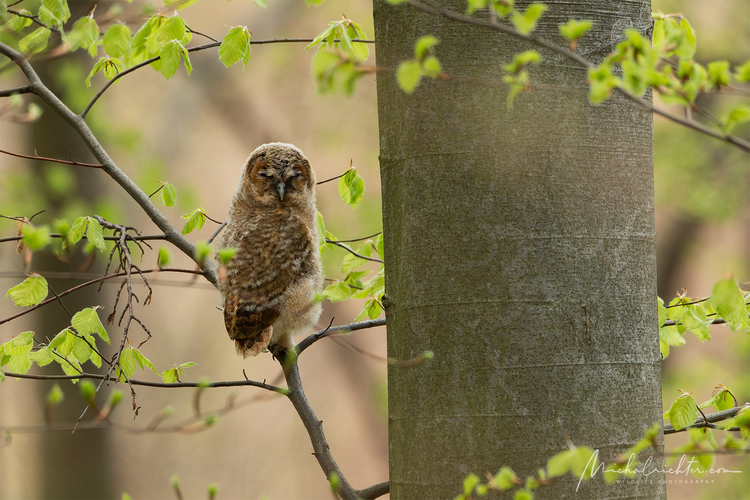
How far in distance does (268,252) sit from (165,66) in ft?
2.57

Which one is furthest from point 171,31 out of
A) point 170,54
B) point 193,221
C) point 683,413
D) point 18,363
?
point 683,413

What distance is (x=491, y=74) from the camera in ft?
5.73

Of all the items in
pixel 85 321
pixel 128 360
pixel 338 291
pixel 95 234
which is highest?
pixel 95 234

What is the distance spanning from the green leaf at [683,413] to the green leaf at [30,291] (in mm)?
1880

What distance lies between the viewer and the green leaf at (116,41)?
2309mm

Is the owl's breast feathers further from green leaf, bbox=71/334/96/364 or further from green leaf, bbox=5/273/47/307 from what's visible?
green leaf, bbox=5/273/47/307

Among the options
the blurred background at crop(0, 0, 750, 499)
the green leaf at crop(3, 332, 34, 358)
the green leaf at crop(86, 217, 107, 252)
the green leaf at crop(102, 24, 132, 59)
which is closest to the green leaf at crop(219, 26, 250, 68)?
the green leaf at crop(102, 24, 132, 59)

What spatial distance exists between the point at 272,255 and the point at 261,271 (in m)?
0.09

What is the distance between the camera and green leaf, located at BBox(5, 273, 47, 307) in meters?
2.02

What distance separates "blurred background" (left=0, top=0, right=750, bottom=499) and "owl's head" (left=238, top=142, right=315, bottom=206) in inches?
78.0

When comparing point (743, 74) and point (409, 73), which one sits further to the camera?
point (409, 73)

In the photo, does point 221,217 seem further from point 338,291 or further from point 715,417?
point 715,417

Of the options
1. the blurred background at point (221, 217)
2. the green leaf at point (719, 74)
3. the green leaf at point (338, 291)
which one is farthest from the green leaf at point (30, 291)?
the blurred background at point (221, 217)

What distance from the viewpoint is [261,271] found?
262 centimetres
